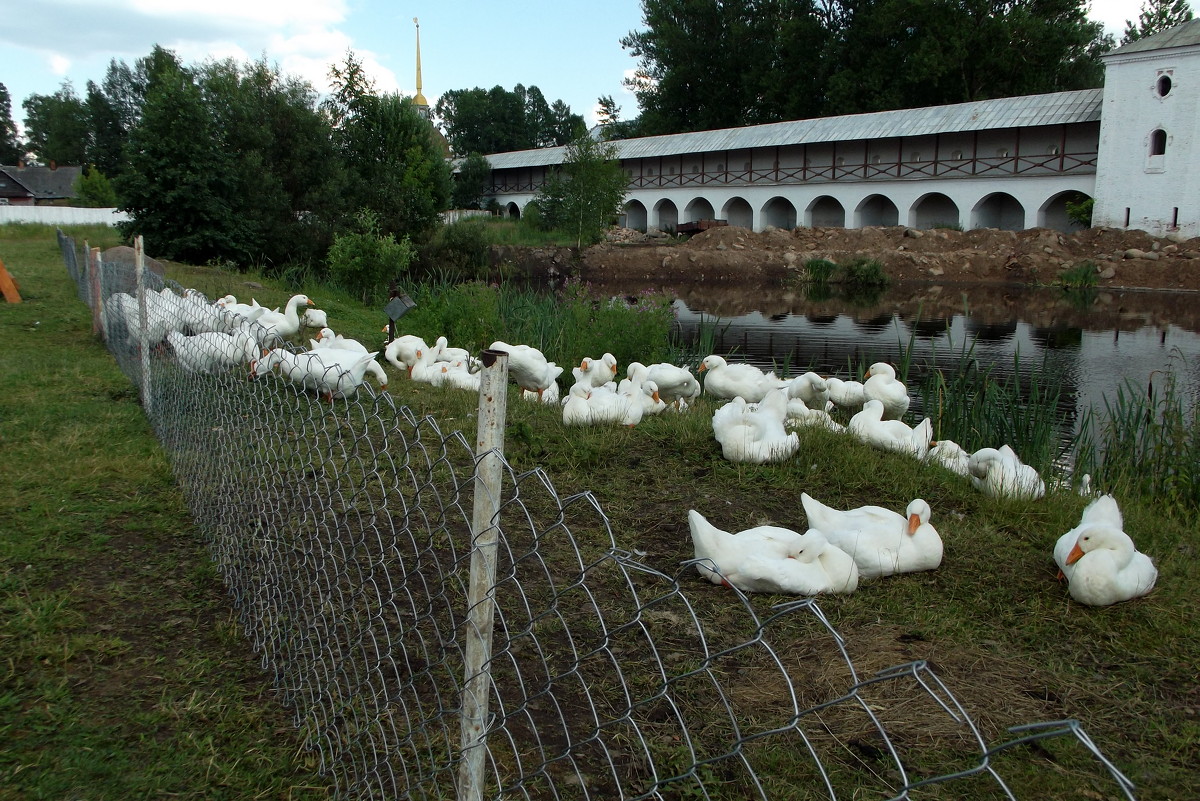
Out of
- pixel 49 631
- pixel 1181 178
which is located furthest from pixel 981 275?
pixel 49 631

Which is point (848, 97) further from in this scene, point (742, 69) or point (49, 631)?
point (49, 631)

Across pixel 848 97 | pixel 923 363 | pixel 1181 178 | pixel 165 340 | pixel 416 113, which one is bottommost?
pixel 923 363

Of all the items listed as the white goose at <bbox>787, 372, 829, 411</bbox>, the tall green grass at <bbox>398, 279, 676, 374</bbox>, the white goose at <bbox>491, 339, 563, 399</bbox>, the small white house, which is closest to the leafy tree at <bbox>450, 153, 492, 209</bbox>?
the small white house

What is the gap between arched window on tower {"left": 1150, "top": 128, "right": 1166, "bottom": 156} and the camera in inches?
1069

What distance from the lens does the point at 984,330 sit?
55.6 ft

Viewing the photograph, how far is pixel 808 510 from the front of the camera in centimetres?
372

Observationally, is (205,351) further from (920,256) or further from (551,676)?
(920,256)

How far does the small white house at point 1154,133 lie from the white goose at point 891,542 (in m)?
28.7

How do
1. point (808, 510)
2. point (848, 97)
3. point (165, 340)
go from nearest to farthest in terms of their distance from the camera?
point (808, 510), point (165, 340), point (848, 97)

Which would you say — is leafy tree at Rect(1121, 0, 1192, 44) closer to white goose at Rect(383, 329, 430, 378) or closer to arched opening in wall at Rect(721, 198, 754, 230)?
arched opening in wall at Rect(721, 198, 754, 230)

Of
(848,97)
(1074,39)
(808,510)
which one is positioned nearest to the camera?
(808,510)

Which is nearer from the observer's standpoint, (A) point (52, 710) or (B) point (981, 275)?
(A) point (52, 710)

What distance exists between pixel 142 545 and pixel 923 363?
10525mm

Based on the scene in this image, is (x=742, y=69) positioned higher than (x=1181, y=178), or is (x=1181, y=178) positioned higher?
(x=742, y=69)
